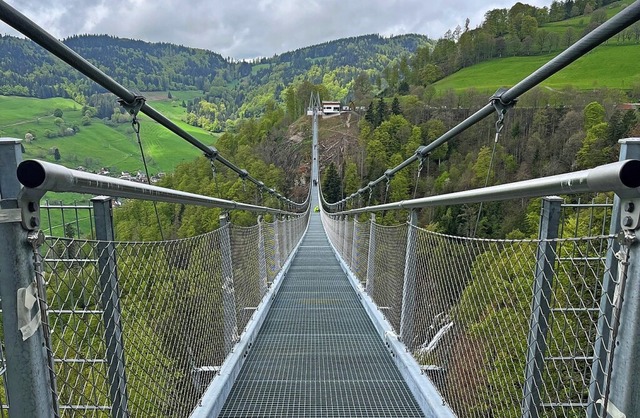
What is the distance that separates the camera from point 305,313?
3.66 metres

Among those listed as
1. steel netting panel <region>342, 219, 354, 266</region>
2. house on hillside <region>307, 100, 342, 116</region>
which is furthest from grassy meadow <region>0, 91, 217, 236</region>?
steel netting panel <region>342, 219, 354, 266</region>

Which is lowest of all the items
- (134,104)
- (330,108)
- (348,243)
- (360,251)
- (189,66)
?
(348,243)

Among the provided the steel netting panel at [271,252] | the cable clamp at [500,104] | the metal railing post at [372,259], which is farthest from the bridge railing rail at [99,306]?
the steel netting panel at [271,252]

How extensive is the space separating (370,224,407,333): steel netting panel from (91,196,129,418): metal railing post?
1768 mm

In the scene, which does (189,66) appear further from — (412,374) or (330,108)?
(412,374)

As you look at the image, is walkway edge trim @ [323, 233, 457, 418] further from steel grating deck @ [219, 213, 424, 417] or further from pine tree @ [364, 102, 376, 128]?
pine tree @ [364, 102, 376, 128]

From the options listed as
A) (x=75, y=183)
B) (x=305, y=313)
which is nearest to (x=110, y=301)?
(x=75, y=183)

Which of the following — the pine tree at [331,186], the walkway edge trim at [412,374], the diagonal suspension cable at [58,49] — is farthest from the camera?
the pine tree at [331,186]

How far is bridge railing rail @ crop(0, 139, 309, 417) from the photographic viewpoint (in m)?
0.65

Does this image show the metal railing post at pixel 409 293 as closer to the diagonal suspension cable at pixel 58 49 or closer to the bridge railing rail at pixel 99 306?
the bridge railing rail at pixel 99 306

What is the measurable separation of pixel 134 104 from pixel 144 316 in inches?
43.4

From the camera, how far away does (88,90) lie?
77.8 m

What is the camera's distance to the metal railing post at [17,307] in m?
0.63

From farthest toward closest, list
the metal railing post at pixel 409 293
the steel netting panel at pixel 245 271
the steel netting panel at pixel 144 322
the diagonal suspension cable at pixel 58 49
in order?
the steel netting panel at pixel 245 271, the metal railing post at pixel 409 293, the diagonal suspension cable at pixel 58 49, the steel netting panel at pixel 144 322
